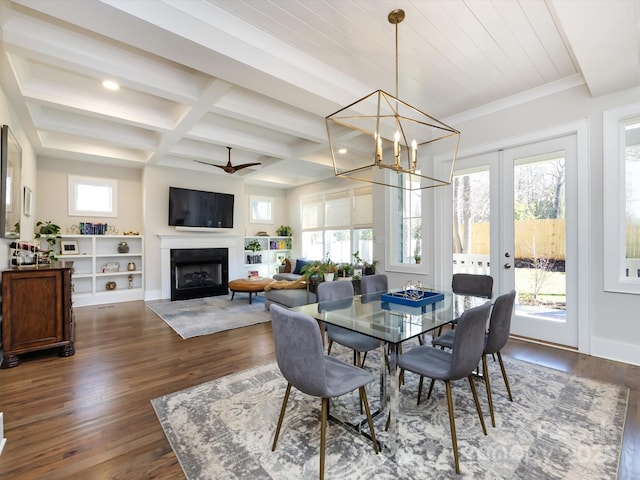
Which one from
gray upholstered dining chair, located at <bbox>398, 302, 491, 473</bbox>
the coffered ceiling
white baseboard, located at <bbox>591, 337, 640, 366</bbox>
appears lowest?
white baseboard, located at <bbox>591, 337, 640, 366</bbox>

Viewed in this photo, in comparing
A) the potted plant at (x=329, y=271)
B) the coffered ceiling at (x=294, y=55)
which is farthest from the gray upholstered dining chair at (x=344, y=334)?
the coffered ceiling at (x=294, y=55)

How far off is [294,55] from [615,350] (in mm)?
4158

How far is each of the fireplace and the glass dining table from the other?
4.59m

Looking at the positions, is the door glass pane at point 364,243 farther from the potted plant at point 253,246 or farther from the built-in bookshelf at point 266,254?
the potted plant at point 253,246

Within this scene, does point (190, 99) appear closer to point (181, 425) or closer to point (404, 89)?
point (404, 89)

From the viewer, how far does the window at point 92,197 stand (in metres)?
5.69

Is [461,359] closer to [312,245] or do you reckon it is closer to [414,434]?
[414,434]

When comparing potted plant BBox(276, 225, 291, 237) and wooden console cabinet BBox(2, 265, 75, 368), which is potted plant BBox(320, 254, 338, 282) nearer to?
wooden console cabinet BBox(2, 265, 75, 368)

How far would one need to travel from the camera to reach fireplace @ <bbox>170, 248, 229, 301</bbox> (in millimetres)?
6168

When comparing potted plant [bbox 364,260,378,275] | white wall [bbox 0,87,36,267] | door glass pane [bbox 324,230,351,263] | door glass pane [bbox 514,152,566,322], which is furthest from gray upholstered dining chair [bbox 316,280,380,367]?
door glass pane [bbox 324,230,351,263]

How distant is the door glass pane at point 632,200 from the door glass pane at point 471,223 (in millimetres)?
1222

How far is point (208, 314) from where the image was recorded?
4.84m

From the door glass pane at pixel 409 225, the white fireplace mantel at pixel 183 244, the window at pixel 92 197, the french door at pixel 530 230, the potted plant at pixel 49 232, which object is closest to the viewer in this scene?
the french door at pixel 530 230

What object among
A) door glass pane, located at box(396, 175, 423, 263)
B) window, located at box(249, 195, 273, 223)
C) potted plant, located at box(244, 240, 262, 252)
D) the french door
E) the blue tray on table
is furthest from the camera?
window, located at box(249, 195, 273, 223)
